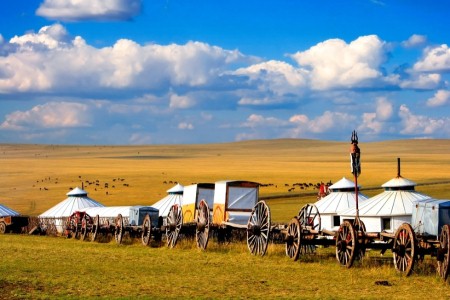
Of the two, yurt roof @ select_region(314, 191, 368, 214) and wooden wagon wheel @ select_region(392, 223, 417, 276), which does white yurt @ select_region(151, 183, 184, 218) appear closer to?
yurt roof @ select_region(314, 191, 368, 214)

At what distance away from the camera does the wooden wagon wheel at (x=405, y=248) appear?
2434 centimetres

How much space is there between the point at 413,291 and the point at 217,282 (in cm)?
553

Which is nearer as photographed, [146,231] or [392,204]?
[146,231]

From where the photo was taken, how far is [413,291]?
72.5ft

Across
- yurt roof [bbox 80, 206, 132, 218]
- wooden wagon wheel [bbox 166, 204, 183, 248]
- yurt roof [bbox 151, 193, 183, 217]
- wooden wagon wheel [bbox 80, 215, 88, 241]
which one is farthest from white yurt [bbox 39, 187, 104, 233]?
wooden wagon wheel [bbox 166, 204, 183, 248]

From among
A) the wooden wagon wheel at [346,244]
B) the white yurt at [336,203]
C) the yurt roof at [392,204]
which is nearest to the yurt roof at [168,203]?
the white yurt at [336,203]

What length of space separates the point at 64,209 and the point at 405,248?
40.8 metres

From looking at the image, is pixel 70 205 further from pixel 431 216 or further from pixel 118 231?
pixel 431 216

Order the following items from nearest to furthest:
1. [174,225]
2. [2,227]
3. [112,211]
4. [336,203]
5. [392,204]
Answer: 1. [174,225]
2. [392,204]
3. [336,203]
4. [112,211]
5. [2,227]

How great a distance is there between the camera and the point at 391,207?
43.2m

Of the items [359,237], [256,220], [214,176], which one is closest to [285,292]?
[359,237]

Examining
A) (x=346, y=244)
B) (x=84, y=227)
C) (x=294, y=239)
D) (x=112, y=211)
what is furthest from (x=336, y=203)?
(x=346, y=244)

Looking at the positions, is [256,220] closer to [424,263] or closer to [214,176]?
[424,263]

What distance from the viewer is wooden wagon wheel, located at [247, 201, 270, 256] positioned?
32.2 m
